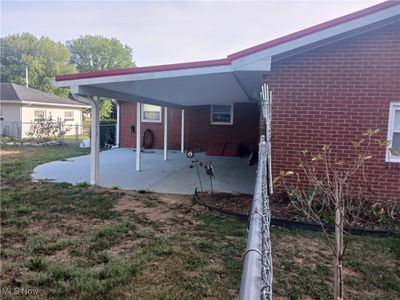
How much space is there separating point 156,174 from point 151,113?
7654 millimetres

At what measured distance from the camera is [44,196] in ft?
22.5

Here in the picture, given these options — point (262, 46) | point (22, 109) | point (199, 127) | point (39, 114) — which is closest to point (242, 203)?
point (262, 46)

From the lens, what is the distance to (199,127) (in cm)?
1598

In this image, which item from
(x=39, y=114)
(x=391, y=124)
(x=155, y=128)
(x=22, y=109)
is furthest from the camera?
(x=39, y=114)

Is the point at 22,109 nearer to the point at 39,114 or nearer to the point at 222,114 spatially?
the point at 39,114

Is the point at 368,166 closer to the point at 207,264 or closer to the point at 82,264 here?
the point at 207,264

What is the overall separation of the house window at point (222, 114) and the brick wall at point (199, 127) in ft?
0.62

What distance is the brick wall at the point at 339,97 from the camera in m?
5.65

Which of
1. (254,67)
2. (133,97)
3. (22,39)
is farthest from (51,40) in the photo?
(254,67)

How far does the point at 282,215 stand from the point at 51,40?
173ft

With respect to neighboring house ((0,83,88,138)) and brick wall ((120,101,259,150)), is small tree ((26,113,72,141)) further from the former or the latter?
brick wall ((120,101,259,150))

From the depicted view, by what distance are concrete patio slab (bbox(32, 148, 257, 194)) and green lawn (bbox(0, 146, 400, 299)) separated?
1.99 metres

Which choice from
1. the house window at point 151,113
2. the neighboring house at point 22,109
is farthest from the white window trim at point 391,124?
the neighboring house at point 22,109

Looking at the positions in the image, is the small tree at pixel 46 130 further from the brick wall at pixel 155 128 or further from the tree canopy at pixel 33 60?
the tree canopy at pixel 33 60
